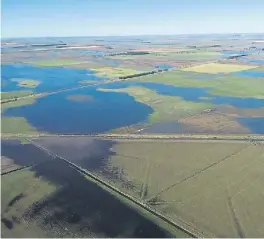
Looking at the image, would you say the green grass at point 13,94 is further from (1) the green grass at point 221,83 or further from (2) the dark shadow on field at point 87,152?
(2) the dark shadow on field at point 87,152

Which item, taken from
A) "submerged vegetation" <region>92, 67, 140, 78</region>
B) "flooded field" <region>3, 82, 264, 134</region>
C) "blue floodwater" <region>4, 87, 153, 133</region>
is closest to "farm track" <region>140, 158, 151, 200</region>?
"flooded field" <region>3, 82, 264, 134</region>

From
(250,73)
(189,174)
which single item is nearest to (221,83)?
(250,73)

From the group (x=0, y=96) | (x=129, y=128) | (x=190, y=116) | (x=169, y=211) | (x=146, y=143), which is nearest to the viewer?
(x=169, y=211)

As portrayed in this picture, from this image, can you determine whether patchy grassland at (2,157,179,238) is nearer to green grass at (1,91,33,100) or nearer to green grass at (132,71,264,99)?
green grass at (1,91,33,100)

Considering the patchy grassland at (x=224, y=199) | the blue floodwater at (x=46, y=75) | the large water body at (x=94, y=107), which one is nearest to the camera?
the patchy grassland at (x=224, y=199)

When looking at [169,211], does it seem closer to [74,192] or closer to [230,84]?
[74,192]

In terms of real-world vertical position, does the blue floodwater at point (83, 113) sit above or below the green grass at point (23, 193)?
above

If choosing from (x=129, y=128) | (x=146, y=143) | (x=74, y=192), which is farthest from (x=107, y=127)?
(x=74, y=192)

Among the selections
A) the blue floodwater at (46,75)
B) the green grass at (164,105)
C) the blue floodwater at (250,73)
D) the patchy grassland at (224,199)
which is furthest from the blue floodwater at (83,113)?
the blue floodwater at (250,73)
